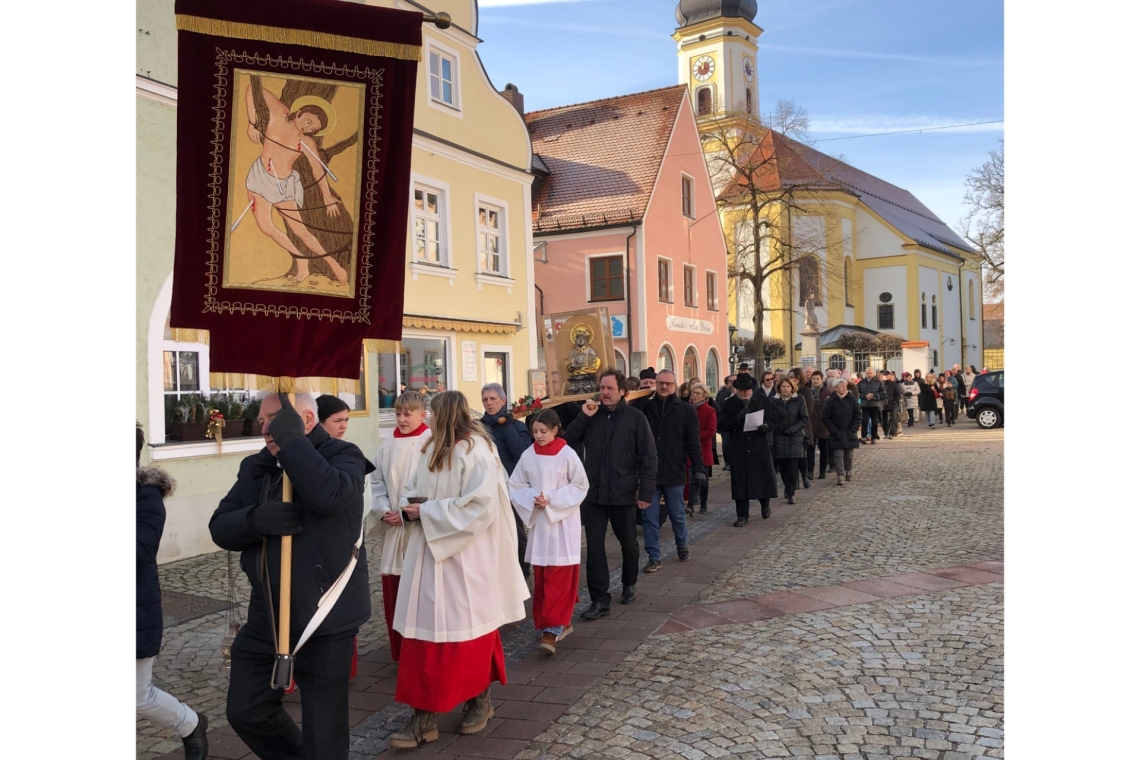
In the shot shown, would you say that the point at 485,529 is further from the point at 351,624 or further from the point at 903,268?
the point at 903,268

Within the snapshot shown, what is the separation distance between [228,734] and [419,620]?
1.33 metres

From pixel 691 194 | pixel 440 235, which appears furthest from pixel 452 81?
pixel 691 194

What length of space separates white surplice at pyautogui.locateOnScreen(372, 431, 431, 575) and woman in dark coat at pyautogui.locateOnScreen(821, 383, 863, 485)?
10.9m

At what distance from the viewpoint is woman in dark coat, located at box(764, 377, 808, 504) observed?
13.7 metres

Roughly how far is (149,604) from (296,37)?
2755 mm

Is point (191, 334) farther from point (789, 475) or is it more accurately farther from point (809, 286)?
point (809, 286)

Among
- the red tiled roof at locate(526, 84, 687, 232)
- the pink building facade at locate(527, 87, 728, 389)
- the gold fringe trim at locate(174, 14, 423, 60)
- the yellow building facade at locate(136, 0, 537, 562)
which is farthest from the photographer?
the red tiled roof at locate(526, 84, 687, 232)

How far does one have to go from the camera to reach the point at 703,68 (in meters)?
60.8

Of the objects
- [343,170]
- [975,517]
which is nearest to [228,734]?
[343,170]

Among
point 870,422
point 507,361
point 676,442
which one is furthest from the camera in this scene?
point 870,422

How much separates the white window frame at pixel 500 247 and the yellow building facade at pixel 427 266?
0.09 feet

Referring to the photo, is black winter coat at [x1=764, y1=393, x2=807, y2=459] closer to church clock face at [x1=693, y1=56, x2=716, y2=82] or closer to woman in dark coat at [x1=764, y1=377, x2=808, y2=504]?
woman in dark coat at [x1=764, y1=377, x2=808, y2=504]

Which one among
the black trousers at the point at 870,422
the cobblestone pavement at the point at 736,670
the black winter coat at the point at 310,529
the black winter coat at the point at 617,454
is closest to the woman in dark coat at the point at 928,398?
the black trousers at the point at 870,422

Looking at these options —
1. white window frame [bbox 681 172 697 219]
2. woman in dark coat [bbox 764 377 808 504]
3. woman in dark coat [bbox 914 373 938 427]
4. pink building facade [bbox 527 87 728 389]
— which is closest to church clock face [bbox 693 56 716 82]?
pink building facade [bbox 527 87 728 389]
